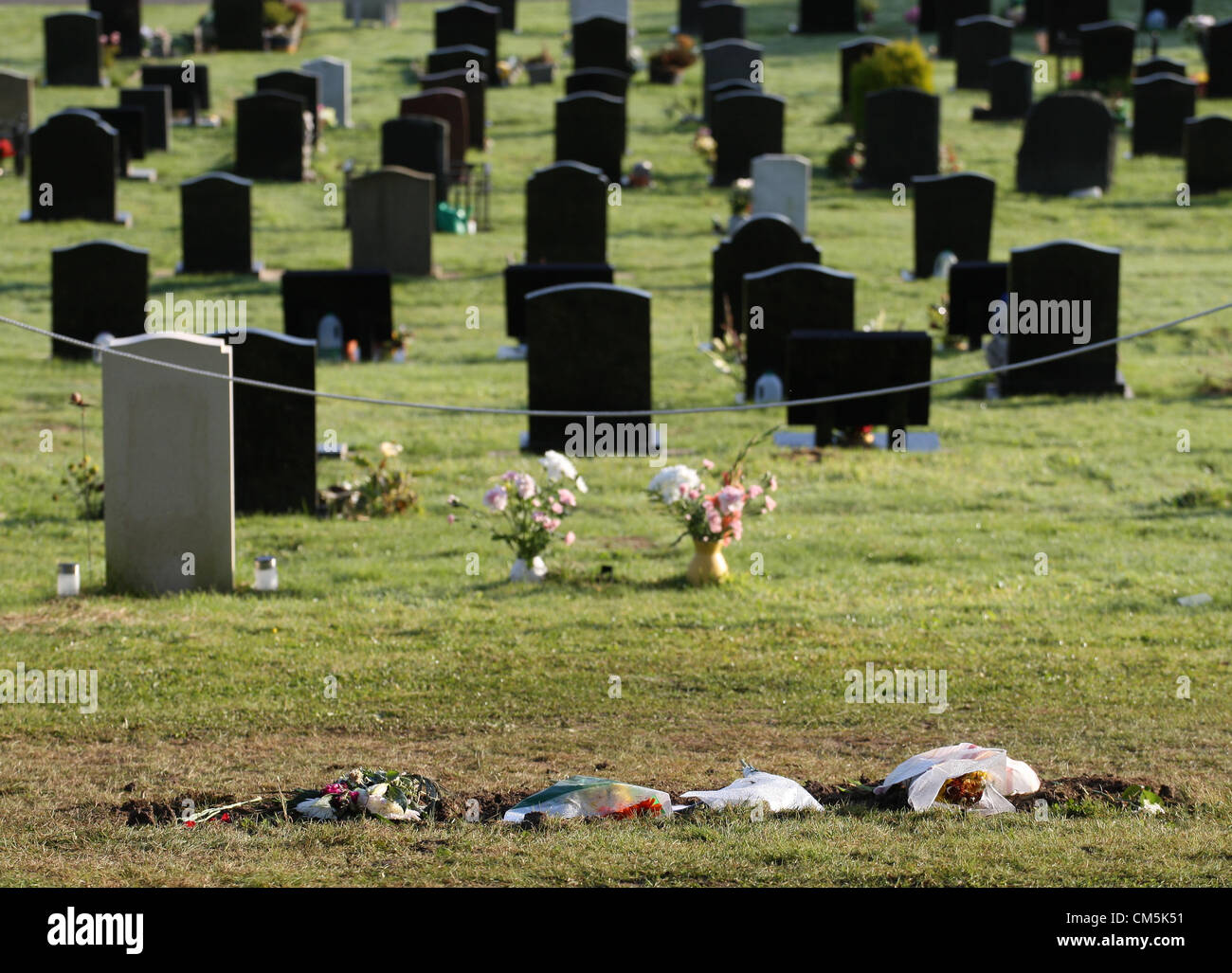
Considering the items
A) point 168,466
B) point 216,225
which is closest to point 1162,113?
point 216,225

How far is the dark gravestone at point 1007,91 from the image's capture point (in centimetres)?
3338

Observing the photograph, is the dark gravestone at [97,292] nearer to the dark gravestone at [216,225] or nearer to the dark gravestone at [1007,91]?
the dark gravestone at [216,225]

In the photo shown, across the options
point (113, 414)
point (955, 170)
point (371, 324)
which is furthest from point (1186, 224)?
point (113, 414)

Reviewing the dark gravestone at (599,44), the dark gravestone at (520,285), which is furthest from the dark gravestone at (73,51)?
the dark gravestone at (520,285)

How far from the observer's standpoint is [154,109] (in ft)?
98.3

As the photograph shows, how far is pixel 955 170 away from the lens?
28484 millimetres

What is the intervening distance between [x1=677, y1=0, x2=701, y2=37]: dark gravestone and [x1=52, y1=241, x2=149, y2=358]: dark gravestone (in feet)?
86.2

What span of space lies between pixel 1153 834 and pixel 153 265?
1915cm

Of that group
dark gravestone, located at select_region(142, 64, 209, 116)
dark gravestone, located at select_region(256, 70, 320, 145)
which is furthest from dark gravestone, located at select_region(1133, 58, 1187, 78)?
dark gravestone, located at select_region(142, 64, 209, 116)

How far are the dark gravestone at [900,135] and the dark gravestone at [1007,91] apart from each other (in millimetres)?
5343

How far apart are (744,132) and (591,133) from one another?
2.61 metres

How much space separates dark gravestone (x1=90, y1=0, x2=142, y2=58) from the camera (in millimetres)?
38250
